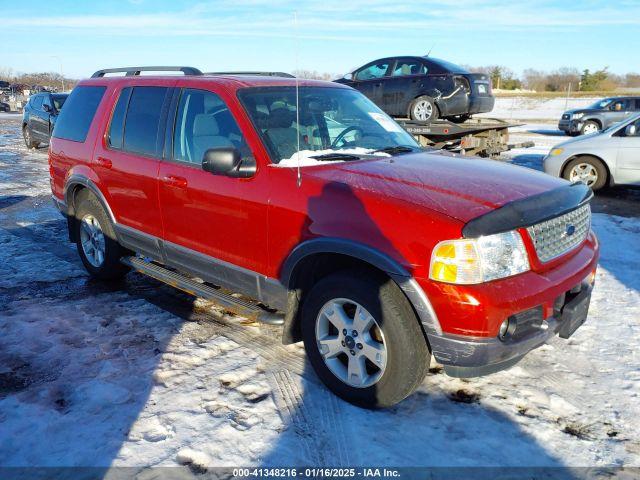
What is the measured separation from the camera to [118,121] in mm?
4820

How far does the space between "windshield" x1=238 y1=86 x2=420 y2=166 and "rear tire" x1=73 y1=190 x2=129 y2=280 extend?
2.10 m

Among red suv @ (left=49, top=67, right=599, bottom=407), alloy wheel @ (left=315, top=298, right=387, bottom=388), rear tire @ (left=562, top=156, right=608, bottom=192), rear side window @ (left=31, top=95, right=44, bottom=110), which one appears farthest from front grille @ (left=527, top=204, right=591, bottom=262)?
rear side window @ (left=31, top=95, right=44, bottom=110)

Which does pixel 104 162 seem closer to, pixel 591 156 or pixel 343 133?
pixel 343 133

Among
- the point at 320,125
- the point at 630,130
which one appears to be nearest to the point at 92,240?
the point at 320,125

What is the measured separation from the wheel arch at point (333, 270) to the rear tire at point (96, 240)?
7.73 ft

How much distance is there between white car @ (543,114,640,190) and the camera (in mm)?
9164

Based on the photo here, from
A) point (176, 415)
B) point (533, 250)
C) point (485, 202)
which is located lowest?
point (176, 415)

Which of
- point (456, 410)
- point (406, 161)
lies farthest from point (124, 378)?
point (406, 161)

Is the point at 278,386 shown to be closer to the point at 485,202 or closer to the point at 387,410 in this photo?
the point at 387,410

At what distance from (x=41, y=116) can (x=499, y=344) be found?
1616cm

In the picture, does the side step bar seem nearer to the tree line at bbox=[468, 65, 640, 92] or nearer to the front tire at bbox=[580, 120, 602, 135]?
the front tire at bbox=[580, 120, 602, 135]

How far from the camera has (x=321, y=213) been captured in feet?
10.5

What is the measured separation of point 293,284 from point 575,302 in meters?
1.71

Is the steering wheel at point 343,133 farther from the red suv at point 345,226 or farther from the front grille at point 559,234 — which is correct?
the front grille at point 559,234
